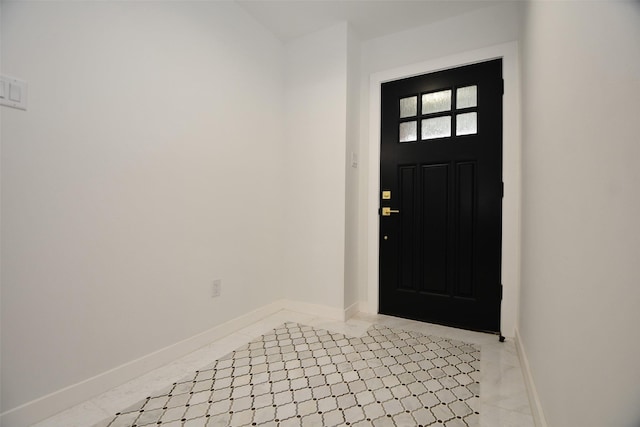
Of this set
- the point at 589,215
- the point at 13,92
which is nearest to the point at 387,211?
the point at 589,215

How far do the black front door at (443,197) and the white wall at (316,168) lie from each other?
0.47 m

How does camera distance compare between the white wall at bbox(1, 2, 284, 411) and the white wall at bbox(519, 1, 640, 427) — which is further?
the white wall at bbox(1, 2, 284, 411)

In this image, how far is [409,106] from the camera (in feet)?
8.96

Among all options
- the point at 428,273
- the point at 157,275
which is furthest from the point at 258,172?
the point at 428,273

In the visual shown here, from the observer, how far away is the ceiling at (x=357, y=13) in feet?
7.76

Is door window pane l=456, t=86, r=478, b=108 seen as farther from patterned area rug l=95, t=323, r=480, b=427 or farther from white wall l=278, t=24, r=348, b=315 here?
patterned area rug l=95, t=323, r=480, b=427

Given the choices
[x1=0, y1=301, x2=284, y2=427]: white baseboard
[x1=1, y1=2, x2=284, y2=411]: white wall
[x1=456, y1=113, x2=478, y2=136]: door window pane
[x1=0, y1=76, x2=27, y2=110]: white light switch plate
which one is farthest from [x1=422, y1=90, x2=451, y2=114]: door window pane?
[x1=0, y1=76, x2=27, y2=110]: white light switch plate

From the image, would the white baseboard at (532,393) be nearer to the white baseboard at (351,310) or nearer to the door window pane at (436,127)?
the white baseboard at (351,310)

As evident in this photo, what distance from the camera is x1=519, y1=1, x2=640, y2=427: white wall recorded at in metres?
0.57

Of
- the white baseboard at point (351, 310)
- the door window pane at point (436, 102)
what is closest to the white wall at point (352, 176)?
the white baseboard at point (351, 310)

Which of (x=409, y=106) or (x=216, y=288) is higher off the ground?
(x=409, y=106)

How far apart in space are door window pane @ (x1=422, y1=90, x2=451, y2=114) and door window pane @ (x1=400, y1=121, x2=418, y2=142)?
148 mm

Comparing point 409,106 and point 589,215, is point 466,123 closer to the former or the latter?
point 409,106

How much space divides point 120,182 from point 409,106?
2.39 meters
